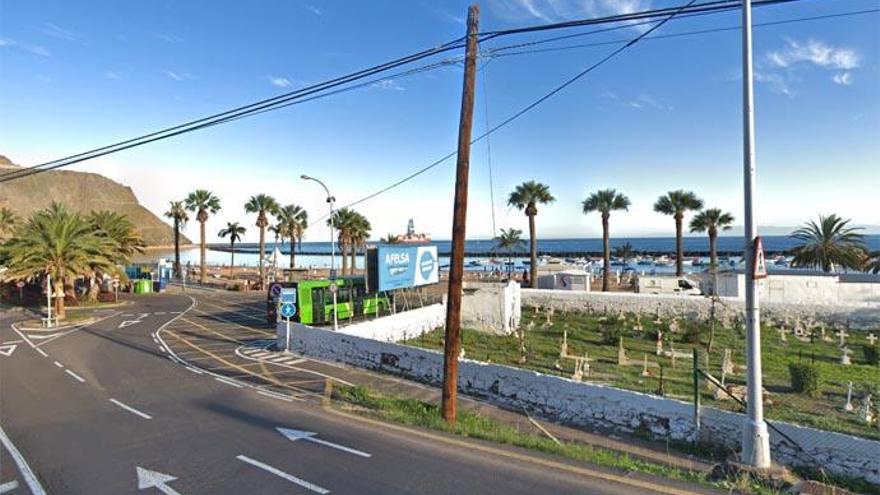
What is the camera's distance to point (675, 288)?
43969mm

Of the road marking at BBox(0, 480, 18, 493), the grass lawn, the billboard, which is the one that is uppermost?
the billboard

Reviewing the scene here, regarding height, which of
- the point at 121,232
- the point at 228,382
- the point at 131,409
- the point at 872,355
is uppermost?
the point at 121,232

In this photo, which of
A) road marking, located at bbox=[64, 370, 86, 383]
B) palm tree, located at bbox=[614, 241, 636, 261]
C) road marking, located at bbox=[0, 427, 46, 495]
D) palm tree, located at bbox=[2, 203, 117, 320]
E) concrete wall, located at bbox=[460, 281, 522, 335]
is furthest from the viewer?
palm tree, located at bbox=[614, 241, 636, 261]

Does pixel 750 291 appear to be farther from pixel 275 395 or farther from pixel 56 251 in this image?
pixel 56 251

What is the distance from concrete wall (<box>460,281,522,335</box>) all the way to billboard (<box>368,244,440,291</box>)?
3123 millimetres

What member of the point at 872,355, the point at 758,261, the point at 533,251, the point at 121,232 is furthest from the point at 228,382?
the point at 121,232

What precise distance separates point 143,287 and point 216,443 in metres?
50.3

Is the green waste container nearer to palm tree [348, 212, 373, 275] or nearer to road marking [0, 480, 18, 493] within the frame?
palm tree [348, 212, 373, 275]

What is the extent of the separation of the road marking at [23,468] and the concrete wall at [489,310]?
23.7 metres

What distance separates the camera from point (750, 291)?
937 cm

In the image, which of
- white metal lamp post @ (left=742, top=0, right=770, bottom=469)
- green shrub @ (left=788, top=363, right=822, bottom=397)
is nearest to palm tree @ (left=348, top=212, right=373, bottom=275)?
green shrub @ (left=788, top=363, right=822, bottom=397)

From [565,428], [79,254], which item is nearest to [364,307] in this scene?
[79,254]

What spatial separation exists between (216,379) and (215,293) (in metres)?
38.7

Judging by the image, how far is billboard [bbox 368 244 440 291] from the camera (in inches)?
1145
